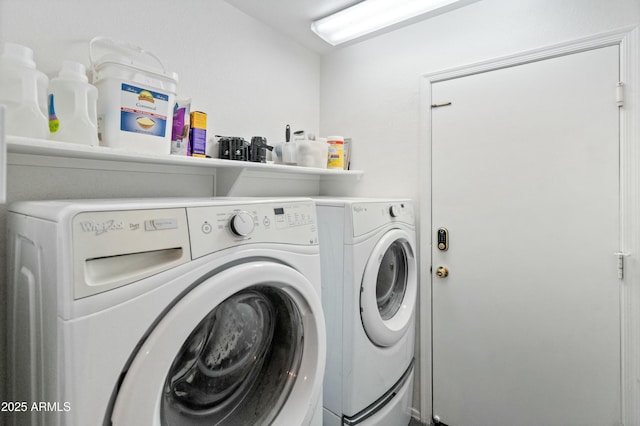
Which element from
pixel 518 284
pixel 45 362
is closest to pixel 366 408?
pixel 518 284

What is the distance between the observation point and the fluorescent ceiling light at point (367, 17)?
177 cm

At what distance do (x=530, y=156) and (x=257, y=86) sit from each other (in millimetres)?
1684

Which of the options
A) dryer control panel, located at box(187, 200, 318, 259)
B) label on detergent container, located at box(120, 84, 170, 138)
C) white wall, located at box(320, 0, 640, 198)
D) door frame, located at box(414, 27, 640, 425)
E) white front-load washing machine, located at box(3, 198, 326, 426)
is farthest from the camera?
white wall, located at box(320, 0, 640, 198)

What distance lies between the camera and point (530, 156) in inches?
65.7

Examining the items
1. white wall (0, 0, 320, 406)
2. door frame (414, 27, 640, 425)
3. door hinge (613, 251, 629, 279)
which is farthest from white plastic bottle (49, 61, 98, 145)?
door hinge (613, 251, 629, 279)

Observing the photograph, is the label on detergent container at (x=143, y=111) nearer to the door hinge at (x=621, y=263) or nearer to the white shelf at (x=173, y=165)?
the white shelf at (x=173, y=165)

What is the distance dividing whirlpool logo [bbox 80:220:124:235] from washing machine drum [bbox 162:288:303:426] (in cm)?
38

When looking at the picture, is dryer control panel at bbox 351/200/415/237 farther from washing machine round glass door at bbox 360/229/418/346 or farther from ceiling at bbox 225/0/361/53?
ceiling at bbox 225/0/361/53

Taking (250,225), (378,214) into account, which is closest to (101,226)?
(250,225)

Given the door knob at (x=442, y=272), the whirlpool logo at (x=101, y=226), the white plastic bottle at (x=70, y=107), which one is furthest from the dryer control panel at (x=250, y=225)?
the door knob at (x=442, y=272)

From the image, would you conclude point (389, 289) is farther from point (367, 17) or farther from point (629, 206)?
point (367, 17)

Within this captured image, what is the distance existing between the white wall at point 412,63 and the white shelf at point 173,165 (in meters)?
0.30

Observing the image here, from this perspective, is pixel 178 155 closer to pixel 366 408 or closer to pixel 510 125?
pixel 366 408

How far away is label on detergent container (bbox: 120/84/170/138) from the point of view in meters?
1.15
